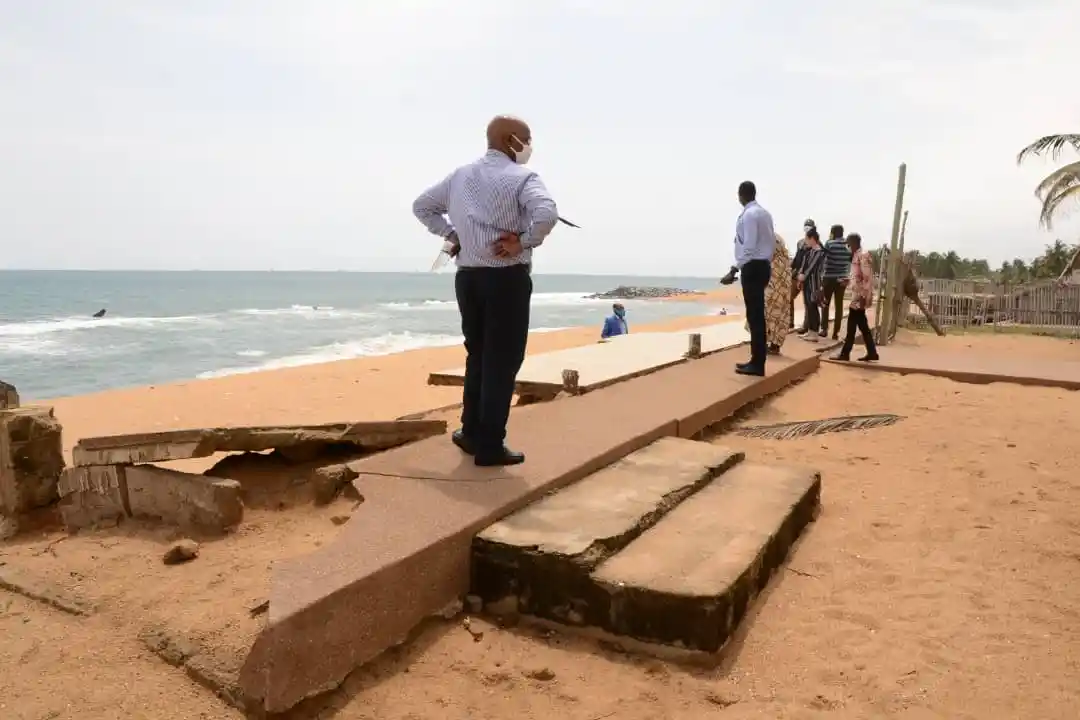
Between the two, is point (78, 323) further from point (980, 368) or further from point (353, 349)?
point (980, 368)

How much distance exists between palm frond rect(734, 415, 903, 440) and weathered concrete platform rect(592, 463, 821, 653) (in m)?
2.09

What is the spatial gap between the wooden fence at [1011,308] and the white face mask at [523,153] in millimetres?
14631

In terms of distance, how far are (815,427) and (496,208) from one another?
3.53m

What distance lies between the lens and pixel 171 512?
11.3 ft

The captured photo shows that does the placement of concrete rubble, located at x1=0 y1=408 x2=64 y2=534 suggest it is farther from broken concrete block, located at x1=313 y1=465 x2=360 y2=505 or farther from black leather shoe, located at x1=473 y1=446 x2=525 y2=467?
black leather shoe, located at x1=473 y1=446 x2=525 y2=467

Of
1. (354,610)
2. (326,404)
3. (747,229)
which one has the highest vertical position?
(747,229)

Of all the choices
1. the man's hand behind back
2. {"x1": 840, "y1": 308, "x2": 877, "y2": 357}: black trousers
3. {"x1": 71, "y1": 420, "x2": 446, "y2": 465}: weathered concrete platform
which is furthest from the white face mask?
{"x1": 840, "y1": 308, "x2": 877, "y2": 357}: black trousers

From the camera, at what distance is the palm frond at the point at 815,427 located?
567 centimetres

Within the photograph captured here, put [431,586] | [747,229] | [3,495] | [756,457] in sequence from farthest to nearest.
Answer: [747,229], [756,457], [3,495], [431,586]

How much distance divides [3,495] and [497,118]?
3.15 meters

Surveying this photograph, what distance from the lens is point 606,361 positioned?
788cm

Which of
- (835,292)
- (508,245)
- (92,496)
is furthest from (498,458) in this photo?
(835,292)

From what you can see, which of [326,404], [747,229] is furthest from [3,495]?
[326,404]

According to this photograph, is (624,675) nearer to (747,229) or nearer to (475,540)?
(475,540)
